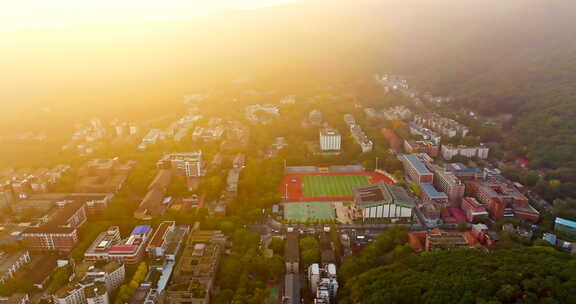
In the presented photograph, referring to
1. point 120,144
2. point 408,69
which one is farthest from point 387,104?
point 120,144

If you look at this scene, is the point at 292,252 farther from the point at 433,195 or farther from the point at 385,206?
the point at 433,195

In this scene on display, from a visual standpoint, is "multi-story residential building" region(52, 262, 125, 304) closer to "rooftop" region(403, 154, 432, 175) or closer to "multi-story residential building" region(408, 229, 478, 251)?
"multi-story residential building" region(408, 229, 478, 251)

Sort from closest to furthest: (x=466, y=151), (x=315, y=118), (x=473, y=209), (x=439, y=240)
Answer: (x=439, y=240)
(x=473, y=209)
(x=466, y=151)
(x=315, y=118)

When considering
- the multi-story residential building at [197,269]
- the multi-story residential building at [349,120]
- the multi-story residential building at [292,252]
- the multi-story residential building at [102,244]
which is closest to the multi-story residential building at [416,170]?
the multi-story residential building at [349,120]

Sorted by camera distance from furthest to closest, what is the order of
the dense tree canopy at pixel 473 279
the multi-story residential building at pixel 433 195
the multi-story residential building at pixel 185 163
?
the multi-story residential building at pixel 185 163 < the multi-story residential building at pixel 433 195 < the dense tree canopy at pixel 473 279

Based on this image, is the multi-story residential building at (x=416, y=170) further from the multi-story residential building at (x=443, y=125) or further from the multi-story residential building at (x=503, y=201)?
the multi-story residential building at (x=443, y=125)

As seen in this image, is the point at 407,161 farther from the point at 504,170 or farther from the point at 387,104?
the point at 387,104

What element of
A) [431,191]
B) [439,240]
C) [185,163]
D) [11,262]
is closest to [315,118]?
[185,163]
